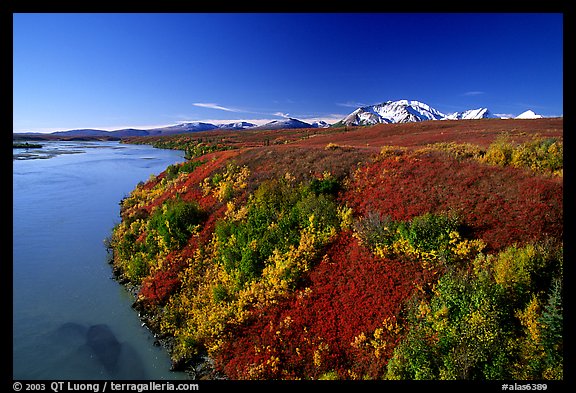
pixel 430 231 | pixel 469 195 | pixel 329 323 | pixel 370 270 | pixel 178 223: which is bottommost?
pixel 329 323

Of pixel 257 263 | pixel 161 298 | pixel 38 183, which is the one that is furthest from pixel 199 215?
pixel 38 183

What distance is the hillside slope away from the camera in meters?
8.30

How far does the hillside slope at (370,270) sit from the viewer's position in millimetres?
8305

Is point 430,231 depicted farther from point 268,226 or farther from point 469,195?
point 268,226

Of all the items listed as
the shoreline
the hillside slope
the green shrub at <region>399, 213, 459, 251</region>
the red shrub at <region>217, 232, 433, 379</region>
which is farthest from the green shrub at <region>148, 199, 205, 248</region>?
the green shrub at <region>399, 213, 459, 251</region>


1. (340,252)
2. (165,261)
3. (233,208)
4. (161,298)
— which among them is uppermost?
(233,208)

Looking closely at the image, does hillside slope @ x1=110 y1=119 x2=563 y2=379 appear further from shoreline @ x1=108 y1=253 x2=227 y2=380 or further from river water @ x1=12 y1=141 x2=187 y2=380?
river water @ x1=12 y1=141 x2=187 y2=380

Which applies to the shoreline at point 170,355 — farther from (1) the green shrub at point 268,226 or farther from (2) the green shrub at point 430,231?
(2) the green shrub at point 430,231

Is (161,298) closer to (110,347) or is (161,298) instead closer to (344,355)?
(110,347)

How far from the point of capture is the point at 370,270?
11672 millimetres

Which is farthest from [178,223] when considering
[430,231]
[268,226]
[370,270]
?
[430,231]

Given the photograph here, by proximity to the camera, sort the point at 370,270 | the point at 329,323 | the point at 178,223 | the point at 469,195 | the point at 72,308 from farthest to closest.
Result: the point at 178,223
the point at 72,308
the point at 469,195
the point at 370,270
the point at 329,323

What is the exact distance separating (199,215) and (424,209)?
13284 millimetres
